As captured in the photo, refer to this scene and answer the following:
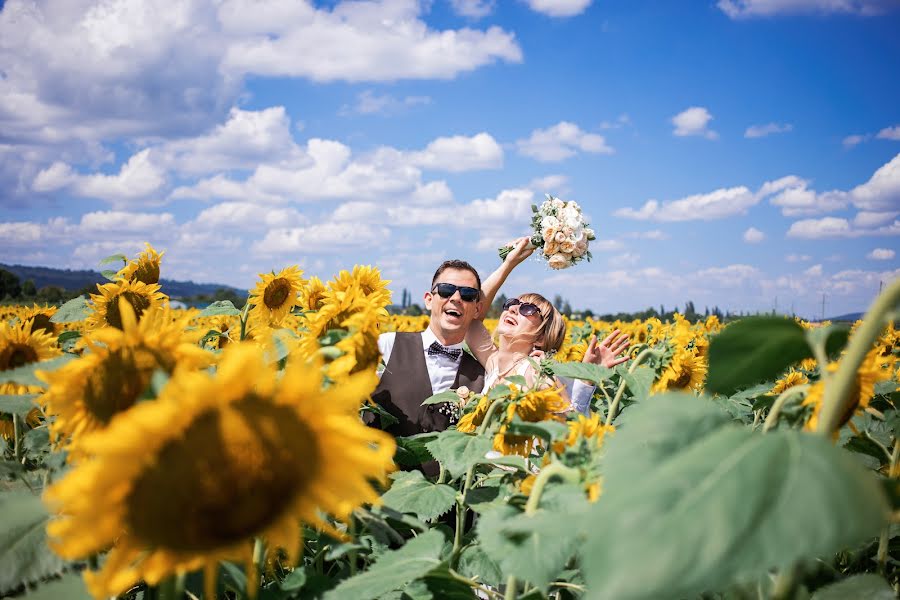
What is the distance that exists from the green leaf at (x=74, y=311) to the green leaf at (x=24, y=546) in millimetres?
2317

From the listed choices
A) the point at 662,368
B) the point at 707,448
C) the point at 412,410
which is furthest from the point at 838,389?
the point at 412,410

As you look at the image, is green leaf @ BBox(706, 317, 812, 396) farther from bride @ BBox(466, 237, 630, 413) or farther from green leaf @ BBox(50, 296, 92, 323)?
bride @ BBox(466, 237, 630, 413)

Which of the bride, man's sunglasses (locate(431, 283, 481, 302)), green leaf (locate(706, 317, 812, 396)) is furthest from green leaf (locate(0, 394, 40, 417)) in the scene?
man's sunglasses (locate(431, 283, 481, 302))

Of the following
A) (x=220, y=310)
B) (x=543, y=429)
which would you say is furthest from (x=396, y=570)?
(x=220, y=310)

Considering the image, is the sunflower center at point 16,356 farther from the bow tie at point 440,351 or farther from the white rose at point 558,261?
the white rose at point 558,261

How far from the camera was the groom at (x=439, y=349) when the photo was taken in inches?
200

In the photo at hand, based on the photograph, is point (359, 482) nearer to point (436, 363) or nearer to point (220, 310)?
point (220, 310)

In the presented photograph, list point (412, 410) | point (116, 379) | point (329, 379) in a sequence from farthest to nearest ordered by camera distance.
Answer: point (412, 410), point (329, 379), point (116, 379)

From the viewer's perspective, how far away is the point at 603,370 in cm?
344

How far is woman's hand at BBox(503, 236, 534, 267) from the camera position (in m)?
6.52

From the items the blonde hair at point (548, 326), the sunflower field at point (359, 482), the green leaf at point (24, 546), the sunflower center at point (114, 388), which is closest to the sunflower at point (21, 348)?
the sunflower field at point (359, 482)

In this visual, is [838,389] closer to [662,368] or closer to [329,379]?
[329,379]

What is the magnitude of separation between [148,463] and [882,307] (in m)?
1.22

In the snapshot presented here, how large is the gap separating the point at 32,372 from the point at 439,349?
4345 millimetres
